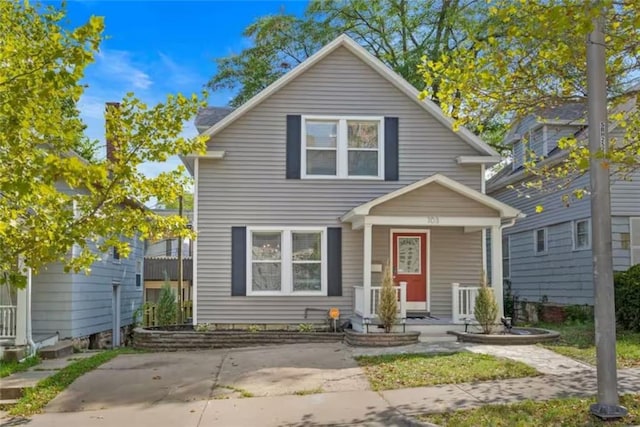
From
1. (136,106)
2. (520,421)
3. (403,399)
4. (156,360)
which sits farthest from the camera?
(156,360)

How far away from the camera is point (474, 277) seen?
1399cm

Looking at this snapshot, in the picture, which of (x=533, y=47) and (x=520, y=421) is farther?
(x=533, y=47)

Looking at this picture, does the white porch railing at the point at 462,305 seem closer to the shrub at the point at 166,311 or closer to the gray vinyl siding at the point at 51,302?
the shrub at the point at 166,311

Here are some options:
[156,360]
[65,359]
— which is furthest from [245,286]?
[65,359]

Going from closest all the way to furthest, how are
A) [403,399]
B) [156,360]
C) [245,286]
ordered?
[403,399]
[156,360]
[245,286]

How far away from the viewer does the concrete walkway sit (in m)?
6.62

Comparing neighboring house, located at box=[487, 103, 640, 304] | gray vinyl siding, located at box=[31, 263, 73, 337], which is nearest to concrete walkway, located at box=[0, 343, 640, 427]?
gray vinyl siding, located at box=[31, 263, 73, 337]

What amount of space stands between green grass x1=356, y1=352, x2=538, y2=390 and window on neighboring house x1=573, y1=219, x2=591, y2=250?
8136 mm

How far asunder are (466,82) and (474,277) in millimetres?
7687

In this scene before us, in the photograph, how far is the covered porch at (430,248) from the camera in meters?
12.3

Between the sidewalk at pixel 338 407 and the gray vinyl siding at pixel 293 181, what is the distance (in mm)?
6025

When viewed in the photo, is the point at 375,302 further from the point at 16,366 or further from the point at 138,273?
the point at 138,273

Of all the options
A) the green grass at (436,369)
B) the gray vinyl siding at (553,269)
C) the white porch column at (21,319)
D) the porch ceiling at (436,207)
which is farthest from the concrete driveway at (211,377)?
the gray vinyl siding at (553,269)

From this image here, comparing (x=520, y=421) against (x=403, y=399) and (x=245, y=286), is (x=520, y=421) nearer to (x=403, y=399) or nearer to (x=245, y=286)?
(x=403, y=399)
